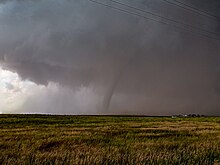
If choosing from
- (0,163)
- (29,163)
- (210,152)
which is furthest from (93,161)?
(210,152)

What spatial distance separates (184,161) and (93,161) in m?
3.42

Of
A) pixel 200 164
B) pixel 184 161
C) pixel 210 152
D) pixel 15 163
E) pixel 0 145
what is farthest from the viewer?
pixel 0 145

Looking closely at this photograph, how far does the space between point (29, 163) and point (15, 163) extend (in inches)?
17.4

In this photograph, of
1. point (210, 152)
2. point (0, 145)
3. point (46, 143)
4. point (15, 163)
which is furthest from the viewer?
point (46, 143)

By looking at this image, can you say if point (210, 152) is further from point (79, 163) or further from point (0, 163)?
point (0, 163)

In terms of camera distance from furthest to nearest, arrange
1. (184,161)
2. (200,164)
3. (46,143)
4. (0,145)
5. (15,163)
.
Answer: (46,143), (0,145), (184,161), (200,164), (15,163)

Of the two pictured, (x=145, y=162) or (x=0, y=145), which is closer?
(x=145, y=162)

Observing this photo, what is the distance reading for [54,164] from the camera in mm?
10211

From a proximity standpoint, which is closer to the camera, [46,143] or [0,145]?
[0,145]

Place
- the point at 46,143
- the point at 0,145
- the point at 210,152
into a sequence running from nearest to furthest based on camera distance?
the point at 210,152, the point at 0,145, the point at 46,143

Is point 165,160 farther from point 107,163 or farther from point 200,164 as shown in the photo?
point 107,163

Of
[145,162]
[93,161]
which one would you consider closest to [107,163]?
[93,161]

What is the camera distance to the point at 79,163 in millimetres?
10141

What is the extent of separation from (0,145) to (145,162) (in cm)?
1010
